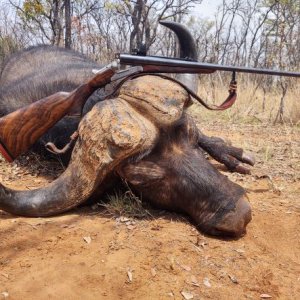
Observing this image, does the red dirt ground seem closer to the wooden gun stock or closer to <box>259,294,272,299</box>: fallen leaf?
<box>259,294,272,299</box>: fallen leaf

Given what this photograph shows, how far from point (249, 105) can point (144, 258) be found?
6.13m

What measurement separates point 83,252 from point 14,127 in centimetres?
98

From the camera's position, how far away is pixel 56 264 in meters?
2.23

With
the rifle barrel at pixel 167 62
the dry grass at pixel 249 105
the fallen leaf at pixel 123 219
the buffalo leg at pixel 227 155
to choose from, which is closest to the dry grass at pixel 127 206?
the fallen leaf at pixel 123 219

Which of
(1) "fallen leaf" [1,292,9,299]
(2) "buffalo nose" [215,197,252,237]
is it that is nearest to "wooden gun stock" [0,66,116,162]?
(1) "fallen leaf" [1,292,9,299]

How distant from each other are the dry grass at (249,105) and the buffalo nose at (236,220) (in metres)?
4.25

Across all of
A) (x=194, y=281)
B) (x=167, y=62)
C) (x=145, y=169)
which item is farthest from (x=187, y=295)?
(x=167, y=62)

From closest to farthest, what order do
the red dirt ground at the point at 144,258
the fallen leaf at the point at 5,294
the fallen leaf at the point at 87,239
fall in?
the fallen leaf at the point at 5,294 < the red dirt ground at the point at 144,258 < the fallen leaf at the point at 87,239

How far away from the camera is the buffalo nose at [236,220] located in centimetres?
247

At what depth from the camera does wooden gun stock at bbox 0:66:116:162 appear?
2.77 m

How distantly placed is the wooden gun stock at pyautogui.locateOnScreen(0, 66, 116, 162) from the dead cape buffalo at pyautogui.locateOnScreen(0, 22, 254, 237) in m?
0.20

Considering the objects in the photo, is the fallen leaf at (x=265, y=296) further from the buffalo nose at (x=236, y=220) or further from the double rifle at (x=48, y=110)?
the double rifle at (x=48, y=110)

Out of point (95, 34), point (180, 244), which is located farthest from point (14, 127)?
point (95, 34)

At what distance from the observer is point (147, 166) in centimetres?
262
